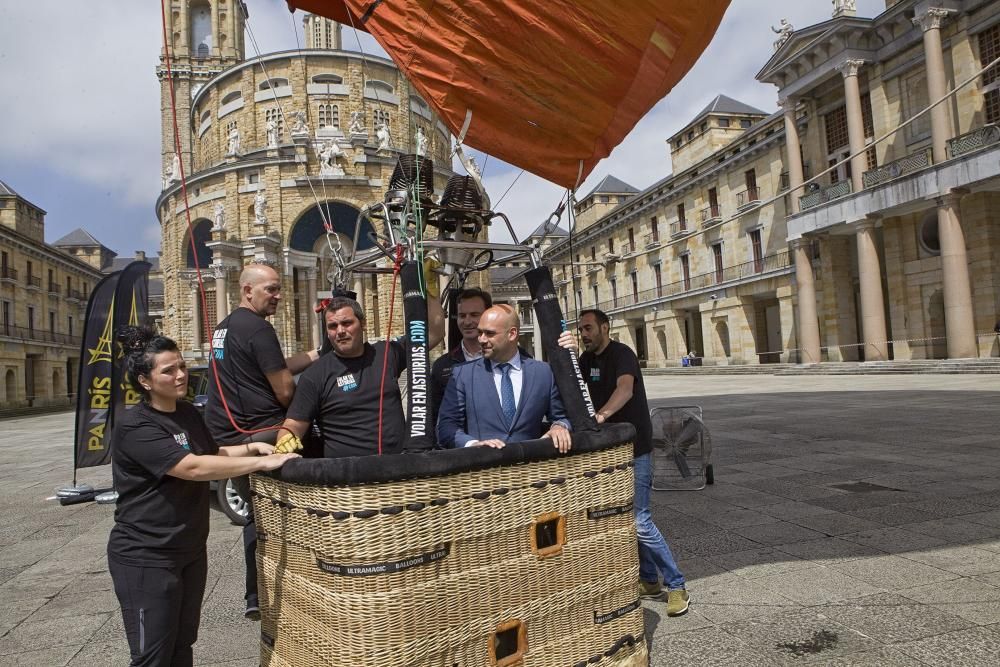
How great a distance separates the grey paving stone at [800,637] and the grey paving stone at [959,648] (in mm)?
191

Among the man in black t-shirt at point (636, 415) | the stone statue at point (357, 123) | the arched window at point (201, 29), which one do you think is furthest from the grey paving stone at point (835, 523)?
the arched window at point (201, 29)

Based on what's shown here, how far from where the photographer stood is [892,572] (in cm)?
412

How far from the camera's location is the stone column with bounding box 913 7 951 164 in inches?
904

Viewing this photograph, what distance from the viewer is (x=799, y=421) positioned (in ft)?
39.3

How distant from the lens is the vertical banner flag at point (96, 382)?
808 centimetres

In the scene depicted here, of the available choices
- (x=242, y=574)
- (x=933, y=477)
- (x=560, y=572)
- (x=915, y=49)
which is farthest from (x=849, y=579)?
(x=915, y=49)

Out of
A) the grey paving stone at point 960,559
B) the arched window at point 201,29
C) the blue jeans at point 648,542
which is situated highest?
the arched window at point 201,29

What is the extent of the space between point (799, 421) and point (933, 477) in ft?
17.8

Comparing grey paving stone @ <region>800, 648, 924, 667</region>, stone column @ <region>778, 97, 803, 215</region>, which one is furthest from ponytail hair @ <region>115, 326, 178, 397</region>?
stone column @ <region>778, 97, 803, 215</region>

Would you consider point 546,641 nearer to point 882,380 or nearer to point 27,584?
point 27,584

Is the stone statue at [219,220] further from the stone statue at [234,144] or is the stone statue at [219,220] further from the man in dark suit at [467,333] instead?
the man in dark suit at [467,333]

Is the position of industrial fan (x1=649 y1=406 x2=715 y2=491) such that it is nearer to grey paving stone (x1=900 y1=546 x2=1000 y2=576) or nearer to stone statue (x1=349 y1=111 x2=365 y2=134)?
grey paving stone (x1=900 y1=546 x2=1000 y2=576)

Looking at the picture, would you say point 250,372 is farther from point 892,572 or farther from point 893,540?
point 893,540

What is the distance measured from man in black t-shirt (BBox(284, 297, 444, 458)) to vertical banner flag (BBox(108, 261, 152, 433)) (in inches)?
234
